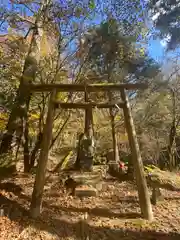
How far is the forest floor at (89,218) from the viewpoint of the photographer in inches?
133

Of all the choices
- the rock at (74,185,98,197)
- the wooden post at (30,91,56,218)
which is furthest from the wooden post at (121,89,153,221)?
the wooden post at (30,91,56,218)

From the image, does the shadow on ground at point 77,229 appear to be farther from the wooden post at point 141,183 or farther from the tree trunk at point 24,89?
the tree trunk at point 24,89

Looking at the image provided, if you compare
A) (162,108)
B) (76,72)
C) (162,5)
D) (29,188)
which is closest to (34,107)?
(76,72)

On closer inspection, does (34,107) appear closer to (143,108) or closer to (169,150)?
(143,108)

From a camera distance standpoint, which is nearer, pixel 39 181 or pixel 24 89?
pixel 39 181

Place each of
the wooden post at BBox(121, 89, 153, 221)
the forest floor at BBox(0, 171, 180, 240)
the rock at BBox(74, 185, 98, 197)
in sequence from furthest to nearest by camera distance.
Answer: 1. the rock at BBox(74, 185, 98, 197)
2. the wooden post at BBox(121, 89, 153, 221)
3. the forest floor at BBox(0, 171, 180, 240)

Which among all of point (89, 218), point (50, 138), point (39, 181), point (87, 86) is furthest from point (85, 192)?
point (87, 86)

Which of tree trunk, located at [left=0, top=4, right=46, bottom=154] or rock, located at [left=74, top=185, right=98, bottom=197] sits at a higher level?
tree trunk, located at [left=0, top=4, right=46, bottom=154]

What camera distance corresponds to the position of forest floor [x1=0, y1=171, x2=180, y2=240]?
11.1 ft

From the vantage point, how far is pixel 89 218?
3.92m

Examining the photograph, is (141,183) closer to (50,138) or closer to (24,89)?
(50,138)

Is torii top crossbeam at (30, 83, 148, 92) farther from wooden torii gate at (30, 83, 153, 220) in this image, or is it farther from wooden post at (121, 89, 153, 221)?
wooden post at (121, 89, 153, 221)

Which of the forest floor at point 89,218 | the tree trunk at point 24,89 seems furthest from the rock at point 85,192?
the tree trunk at point 24,89

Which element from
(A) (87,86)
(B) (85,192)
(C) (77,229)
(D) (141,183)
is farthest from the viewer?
(B) (85,192)
